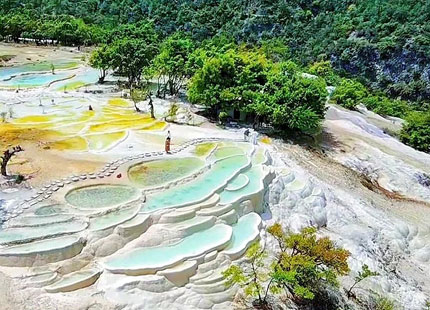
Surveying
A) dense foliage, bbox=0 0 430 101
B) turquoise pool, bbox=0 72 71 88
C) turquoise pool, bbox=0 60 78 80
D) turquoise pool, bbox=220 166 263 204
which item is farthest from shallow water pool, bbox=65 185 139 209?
dense foliage, bbox=0 0 430 101

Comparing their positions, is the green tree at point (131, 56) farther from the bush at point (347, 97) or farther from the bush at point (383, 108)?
the bush at point (383, 108)

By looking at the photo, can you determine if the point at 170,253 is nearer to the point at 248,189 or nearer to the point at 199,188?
the point at 199,188

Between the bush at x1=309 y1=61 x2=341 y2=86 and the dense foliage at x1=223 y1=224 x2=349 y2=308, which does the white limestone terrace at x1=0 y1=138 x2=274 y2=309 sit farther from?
the bush at x1=309 y1=61 x2=341 y2=86

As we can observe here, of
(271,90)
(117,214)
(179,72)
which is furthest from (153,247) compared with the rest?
(179,72)

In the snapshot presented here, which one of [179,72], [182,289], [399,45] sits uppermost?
[399,45]

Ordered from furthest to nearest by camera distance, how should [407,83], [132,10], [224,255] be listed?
1. [132,10]
2. [407,83]
3. [224,255]

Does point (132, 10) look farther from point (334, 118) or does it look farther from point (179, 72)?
point (334, 118)
